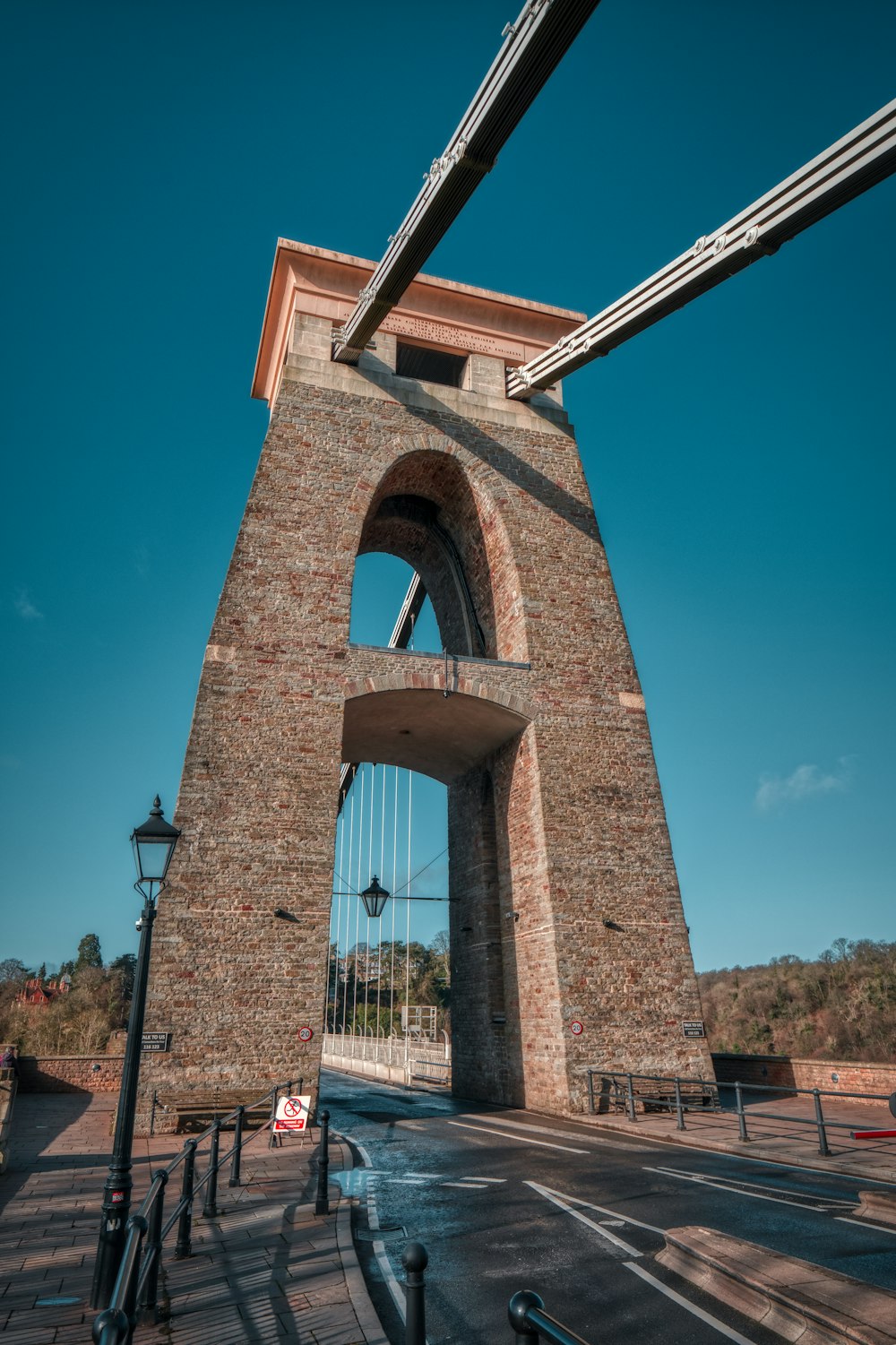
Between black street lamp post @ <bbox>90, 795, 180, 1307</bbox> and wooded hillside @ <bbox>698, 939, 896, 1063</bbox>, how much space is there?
25.7 m

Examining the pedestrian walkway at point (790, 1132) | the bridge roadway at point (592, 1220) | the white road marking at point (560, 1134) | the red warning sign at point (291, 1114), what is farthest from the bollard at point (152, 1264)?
the white road marking at point (560, 1134)

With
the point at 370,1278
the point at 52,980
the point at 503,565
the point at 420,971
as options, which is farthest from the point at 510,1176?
the point at 52,980

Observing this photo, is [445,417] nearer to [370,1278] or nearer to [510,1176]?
[510,1176]

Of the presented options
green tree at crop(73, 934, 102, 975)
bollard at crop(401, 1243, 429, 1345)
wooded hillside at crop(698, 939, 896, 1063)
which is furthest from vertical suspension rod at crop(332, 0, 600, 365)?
green tree at crop(73, 934, 102, 975)

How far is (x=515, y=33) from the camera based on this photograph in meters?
10.5

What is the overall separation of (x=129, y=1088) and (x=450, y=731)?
39.7 ft

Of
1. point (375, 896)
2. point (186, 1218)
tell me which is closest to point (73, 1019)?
point (375, 896)

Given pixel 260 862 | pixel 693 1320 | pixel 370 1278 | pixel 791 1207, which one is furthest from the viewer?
pixel 260 862

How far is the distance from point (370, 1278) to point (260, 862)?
8.23 m

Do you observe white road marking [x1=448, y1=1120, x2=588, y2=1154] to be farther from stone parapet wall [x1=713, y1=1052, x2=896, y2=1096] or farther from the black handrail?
the black handrail

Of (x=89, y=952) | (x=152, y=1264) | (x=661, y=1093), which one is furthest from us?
(x=89, y=952)

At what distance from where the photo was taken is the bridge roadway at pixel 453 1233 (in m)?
4.23

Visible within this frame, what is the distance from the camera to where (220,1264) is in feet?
16.6

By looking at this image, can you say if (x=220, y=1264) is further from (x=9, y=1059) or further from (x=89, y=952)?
(x=89, y=952)
